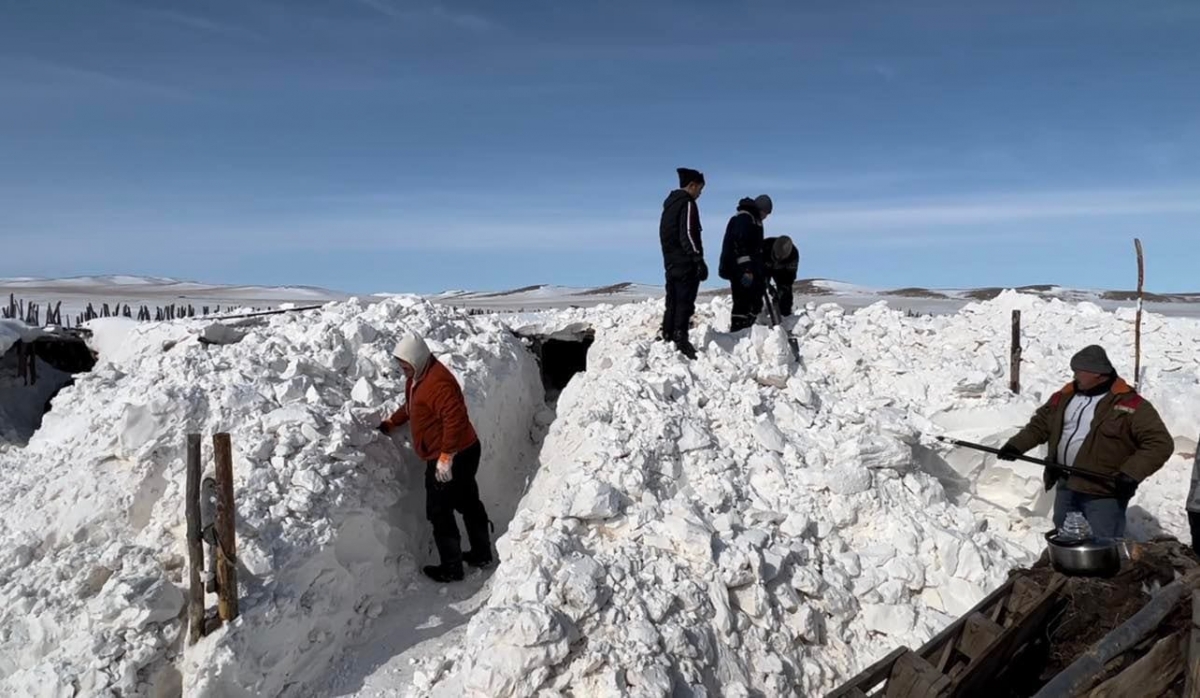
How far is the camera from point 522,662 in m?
4.39

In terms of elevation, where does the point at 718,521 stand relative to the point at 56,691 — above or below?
above

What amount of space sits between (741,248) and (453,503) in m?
4.24

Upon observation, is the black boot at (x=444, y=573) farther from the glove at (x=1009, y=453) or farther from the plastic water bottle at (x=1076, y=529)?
the plastic water bottle at (x=1076, y=529)

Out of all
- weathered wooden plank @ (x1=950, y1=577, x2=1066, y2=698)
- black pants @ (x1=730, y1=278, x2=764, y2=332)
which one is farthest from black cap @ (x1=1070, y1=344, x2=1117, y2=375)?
black pants @ (x1=730, y1=278, x2=764, y2=332)

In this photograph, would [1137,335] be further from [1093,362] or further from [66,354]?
[66,354]

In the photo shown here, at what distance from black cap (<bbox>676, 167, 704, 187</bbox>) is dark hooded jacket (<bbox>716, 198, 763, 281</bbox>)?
108 cm

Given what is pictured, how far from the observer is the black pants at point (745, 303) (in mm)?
8352

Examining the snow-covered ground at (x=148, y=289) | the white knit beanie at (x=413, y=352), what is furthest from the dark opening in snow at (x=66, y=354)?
the snow-covered ground at (x=148, y=289)

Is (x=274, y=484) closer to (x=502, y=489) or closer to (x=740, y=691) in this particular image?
(x=502, y=489)

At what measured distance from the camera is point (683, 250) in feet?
24.2

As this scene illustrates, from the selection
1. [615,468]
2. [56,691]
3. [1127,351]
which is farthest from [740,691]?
[1127,351]

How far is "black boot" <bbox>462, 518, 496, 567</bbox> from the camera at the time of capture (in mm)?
6031

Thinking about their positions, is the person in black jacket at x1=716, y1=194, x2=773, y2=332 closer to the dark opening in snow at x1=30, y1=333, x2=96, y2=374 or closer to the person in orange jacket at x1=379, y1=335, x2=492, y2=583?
the person in orange jacket at x1=379, y1=335, x2=492, y2=583

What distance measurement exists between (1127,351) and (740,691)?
6466 millimetres
